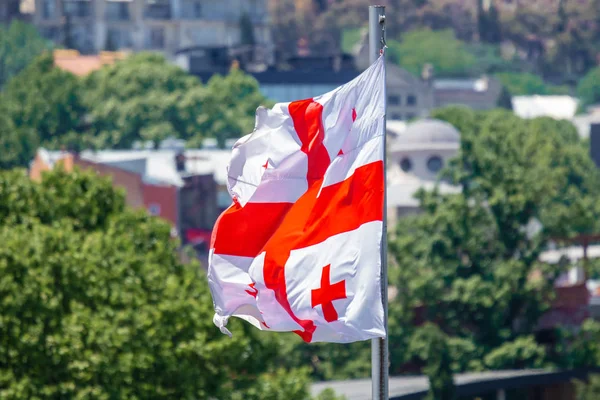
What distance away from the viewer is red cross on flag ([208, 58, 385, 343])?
2025 centimetres

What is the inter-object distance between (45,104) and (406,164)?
57292mm

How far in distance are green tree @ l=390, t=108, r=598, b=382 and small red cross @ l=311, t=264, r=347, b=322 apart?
53059mm

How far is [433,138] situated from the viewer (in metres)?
105

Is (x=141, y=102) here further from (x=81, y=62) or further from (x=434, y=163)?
(x=434, y=163)

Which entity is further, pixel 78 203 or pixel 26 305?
pixel 78 203

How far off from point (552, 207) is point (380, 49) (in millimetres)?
61504

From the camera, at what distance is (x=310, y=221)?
20.6 m

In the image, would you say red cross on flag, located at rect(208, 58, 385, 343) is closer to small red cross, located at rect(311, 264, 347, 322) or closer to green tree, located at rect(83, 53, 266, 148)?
small red cross, located at rect(311, 264, 347, 322)

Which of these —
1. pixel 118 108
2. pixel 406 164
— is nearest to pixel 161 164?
pixel 406 164

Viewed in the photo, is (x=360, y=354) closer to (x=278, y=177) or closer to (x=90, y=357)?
(x=90, y=357)

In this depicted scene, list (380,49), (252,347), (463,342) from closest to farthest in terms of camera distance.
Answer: (380,49) → (252,347) → (463,342)

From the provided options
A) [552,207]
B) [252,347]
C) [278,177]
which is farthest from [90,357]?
[552,207]

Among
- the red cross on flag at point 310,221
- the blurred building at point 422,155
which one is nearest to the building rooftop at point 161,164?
the blurred building at point 422,155

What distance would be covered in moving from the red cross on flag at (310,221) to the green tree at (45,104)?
127m
